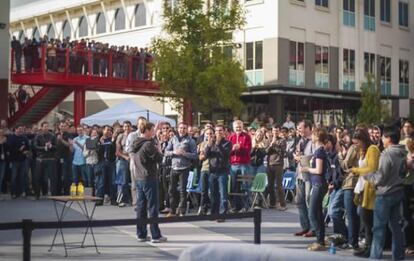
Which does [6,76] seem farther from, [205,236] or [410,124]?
[410,124]

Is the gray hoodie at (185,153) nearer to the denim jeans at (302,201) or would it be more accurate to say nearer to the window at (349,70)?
the denim jeans at (302,201)

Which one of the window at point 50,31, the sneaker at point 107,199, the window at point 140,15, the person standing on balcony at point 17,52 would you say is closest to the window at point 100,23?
the window at point 140,15

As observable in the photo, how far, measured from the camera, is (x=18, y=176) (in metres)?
18.5

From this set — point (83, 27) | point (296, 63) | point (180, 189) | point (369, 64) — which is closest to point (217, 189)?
point (180, 189)

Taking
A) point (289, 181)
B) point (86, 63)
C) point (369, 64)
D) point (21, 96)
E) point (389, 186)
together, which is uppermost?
point (369, 64)

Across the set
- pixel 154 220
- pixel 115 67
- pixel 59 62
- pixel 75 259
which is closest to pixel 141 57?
pixel 115 67

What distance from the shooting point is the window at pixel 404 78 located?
47.0 m

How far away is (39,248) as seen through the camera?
1062cm

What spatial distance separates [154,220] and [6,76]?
2011 centimetres

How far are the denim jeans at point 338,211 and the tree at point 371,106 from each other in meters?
28.7

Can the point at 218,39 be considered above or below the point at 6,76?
above

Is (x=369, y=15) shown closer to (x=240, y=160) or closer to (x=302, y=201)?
(x=240, y=160)

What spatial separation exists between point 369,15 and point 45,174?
3151cm

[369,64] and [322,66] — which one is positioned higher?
[369,64]
